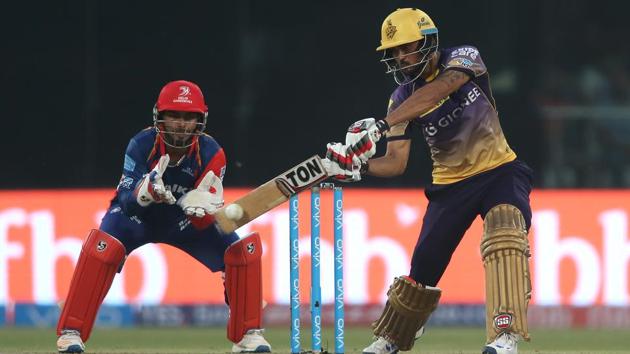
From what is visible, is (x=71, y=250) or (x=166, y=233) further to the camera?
(x=71, y=250)

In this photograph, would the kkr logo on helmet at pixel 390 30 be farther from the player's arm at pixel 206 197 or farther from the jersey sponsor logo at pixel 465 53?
the player's arm at pixel 206 197

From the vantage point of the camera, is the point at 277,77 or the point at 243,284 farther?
the point at 277,77

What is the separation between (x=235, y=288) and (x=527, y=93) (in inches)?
161

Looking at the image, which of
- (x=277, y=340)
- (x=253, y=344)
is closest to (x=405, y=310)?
(x=253, y=344)

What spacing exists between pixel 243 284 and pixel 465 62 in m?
1.47

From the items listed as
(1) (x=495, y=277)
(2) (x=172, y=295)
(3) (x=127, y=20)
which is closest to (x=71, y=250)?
(2) (x=172, y=295)

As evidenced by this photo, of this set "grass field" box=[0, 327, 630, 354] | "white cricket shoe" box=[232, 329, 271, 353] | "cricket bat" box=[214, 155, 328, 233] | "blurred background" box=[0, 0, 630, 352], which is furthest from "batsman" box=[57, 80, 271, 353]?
"blurred background" box=[0, 0, 630, 352]

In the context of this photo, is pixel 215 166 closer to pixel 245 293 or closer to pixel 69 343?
pixel 245 293

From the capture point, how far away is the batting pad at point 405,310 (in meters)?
7.53

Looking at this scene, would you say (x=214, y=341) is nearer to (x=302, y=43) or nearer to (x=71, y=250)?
(x=71, y=250)

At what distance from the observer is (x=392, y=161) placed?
7.62 m

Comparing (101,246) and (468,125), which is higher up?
(468,125)

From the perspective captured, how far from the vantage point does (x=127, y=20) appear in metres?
11.5

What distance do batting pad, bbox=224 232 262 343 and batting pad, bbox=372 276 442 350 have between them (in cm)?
65
